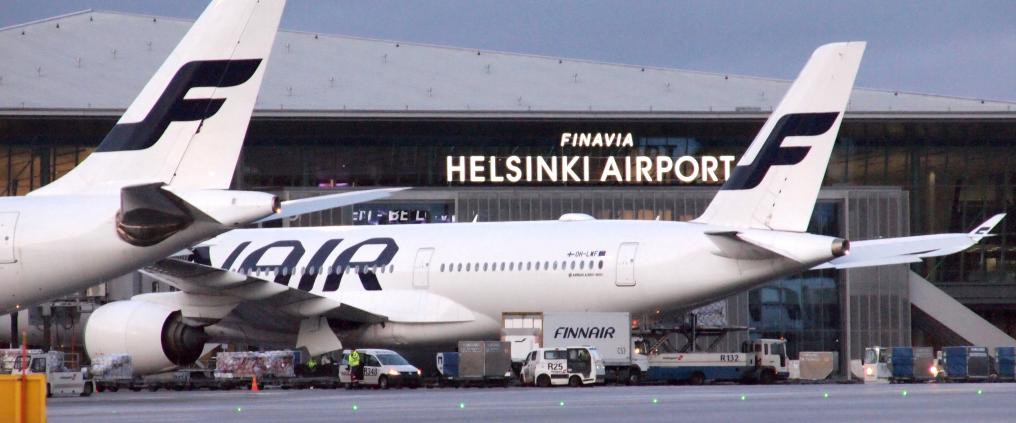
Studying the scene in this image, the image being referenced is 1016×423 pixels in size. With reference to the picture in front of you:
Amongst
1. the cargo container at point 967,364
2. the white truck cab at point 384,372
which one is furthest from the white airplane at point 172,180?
the cargo container at point 967,364

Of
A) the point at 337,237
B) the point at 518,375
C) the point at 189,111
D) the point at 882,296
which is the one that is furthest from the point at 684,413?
the point at 882,296

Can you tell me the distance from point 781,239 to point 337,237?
502 inches

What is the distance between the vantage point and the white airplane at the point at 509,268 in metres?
37.3

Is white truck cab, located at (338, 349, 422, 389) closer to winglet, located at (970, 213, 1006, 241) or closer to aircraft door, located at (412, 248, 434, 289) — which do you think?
aircraft door, located at (412, 248, 434, 289)

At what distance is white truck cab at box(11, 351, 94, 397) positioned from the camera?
109 ft

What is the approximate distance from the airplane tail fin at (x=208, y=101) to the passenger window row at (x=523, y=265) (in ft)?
54.0

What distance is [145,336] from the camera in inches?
1492

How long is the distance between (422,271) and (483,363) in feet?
11.9

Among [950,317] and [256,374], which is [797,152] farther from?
[950,317]

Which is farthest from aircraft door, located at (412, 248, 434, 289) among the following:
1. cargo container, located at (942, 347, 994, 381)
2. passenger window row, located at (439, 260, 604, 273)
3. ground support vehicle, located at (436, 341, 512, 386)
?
cargo container, located at (942, 347, 994, 381)

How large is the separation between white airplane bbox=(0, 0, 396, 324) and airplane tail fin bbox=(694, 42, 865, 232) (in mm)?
16168

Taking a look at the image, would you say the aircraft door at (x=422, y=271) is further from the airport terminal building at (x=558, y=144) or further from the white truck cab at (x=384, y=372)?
the airport terminal building at (x=558, y=144)

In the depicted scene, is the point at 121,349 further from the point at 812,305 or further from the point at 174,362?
the point at 812,305

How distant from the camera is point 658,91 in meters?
66.1
